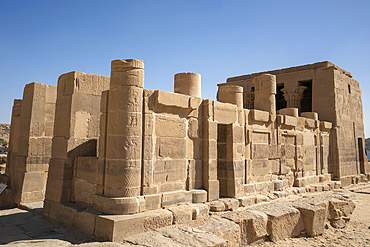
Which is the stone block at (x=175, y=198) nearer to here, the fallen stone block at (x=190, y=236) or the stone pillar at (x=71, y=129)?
the fallen stone block at (x=190, y=236)

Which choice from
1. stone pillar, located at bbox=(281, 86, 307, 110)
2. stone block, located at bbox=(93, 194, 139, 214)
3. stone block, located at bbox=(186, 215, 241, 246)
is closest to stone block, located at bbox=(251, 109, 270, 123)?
stone block, located at bbox=(186, 215, 241, 246)

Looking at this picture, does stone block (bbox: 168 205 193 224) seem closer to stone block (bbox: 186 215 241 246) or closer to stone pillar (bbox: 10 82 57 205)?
stone block (bbox: 186 215 241 246)

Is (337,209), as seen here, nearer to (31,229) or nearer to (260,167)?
(260,167)

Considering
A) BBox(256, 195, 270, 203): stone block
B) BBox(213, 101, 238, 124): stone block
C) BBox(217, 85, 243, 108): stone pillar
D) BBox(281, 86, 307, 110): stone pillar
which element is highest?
BBox(281, 86, 307, 110): stone pillar

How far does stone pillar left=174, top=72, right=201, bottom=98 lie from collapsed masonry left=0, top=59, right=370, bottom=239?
1.0 inches

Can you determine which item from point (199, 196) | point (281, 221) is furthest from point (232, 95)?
point (281, 221)

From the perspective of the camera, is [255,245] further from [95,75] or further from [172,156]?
[95,75]

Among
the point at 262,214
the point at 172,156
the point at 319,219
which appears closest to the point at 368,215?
the point at 319,219

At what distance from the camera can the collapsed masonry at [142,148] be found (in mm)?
4891

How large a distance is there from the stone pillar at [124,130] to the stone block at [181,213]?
0.81 m

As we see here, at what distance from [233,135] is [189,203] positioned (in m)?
2.20

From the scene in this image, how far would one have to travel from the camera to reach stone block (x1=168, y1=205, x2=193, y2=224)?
5.12 m

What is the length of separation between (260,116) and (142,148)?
440 cm

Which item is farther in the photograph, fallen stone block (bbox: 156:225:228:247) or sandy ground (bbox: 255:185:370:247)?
sandy ground (bbox: 255:185:370:247)
